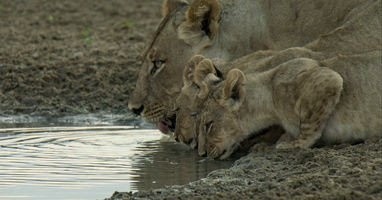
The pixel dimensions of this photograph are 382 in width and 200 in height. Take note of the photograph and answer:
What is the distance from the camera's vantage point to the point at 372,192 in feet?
23.5

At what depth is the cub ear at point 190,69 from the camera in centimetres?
949

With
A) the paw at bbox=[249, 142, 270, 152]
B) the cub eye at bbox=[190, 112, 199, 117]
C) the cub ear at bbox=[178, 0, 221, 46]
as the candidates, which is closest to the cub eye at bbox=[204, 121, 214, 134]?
the cub eye at bbox=[190, 112, 199, 117]

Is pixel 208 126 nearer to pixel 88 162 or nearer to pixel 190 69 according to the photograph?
pixel 190 69

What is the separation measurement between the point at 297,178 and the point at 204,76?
5.91 ft

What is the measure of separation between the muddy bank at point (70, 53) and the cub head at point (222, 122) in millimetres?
2932

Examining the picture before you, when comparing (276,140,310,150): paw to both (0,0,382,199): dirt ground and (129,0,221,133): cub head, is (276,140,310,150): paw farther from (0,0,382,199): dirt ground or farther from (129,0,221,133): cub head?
(129,0,221,133): cub head

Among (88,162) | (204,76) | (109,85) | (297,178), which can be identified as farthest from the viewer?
(109,85)

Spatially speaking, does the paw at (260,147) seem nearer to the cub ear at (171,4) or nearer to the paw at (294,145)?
the paw at (294,145)

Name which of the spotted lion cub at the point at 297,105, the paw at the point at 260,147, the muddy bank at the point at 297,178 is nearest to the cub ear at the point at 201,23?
the spotted lion cub at the point at 297,105

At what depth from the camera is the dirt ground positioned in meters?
7.53

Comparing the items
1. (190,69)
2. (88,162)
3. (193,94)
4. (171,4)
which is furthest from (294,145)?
(171,4)

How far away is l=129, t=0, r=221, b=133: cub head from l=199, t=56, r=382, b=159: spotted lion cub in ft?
3.29

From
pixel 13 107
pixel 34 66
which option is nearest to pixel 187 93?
pixel 13 107

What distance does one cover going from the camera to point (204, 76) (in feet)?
30.6
